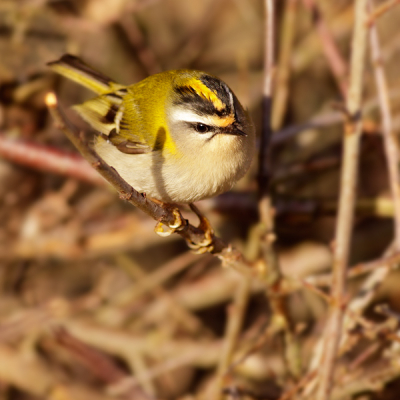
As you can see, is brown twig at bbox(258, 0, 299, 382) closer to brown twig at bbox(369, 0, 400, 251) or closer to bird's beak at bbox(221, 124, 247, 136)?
bird's beak at bbox(221, 124, 247, 136)

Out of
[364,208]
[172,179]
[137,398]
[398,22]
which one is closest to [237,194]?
[364,208]

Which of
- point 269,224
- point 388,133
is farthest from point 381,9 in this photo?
point 269,224

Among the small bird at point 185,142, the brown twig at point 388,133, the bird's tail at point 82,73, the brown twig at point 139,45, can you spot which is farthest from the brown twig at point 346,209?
the brown twig at point 139,45

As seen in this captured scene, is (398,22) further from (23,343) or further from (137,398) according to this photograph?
(23,343)

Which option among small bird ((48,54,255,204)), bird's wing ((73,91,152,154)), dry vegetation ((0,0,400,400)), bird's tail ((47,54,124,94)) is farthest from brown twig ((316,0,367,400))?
bird's tail ((47,54,124,94))

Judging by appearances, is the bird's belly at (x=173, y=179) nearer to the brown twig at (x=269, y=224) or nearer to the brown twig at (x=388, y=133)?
the brown twig at (x=269, y=224)

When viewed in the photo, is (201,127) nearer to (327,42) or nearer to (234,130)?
(234,130)

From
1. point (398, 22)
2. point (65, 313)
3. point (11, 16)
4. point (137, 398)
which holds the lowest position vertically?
point (137, 398)
